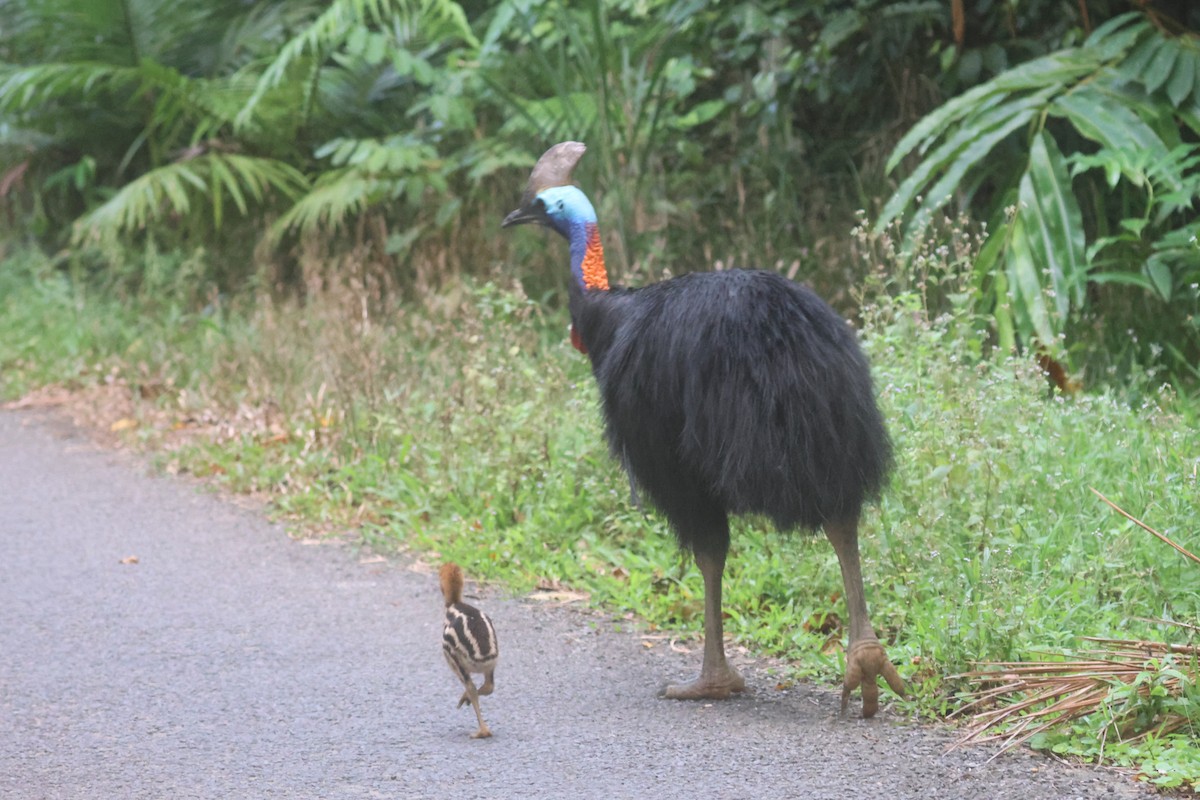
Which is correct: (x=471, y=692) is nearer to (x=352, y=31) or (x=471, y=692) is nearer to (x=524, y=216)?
(x=524, y=216)

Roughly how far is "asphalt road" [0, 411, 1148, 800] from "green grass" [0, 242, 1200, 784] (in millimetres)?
261

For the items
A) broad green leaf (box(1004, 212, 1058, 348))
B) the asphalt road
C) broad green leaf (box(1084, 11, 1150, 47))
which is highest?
broad green leaf (box(1084, 11, 1150, 47))

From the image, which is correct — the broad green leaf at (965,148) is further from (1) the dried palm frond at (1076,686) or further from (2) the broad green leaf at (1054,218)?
(1) the dried palm frond at (1076,686)

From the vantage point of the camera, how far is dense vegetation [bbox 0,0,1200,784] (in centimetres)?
469

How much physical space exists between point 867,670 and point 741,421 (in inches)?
29.1

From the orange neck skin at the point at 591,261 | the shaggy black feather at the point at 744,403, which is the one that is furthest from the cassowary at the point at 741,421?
the orange neck skin at the point at 591,261

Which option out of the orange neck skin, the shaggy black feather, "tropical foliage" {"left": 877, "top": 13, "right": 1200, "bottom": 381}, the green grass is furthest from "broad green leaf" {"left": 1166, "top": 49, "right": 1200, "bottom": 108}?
the orange neck skin

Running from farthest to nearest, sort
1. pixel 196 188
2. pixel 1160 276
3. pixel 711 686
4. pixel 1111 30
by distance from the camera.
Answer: pixel 196 188, pixel 1111 30, pixel 1160 276, pixel 711 686

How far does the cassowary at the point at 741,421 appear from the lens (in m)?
3.70

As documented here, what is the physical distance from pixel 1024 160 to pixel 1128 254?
67cm

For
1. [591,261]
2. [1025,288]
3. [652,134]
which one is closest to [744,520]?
[591,261]

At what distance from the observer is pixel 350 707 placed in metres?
4.12

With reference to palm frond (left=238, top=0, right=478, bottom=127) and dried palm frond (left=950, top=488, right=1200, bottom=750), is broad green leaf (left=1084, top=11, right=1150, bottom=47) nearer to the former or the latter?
dried palm frond (left=950, top=488, right=1200, bottom=750)

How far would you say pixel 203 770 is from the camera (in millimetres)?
3643
